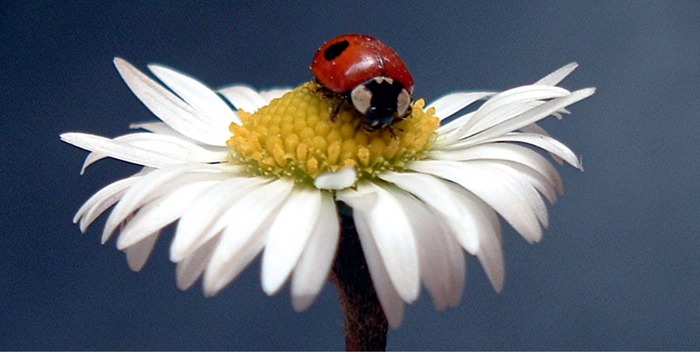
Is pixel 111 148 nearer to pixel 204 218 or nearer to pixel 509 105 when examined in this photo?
pixel 204 218

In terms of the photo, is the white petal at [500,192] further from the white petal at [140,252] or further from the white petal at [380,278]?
the white petal at [140,252]

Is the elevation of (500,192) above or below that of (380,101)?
below

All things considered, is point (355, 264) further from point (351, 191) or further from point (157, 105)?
point (157, 105)

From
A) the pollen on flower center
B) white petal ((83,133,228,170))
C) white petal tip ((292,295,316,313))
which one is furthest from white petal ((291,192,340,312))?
white petal ((83,133,228,170))

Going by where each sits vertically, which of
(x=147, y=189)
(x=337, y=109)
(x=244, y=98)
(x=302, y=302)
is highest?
(x=244, y=98)

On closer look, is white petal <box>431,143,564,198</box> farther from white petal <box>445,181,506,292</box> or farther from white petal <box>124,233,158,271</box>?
white petal <box>124,233,158,271</box>

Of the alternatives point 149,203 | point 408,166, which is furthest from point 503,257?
point 149,203

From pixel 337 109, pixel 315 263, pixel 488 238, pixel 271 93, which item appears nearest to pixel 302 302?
pixel 315 263

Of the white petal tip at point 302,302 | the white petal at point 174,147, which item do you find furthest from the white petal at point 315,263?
the white petal at point 174,147
